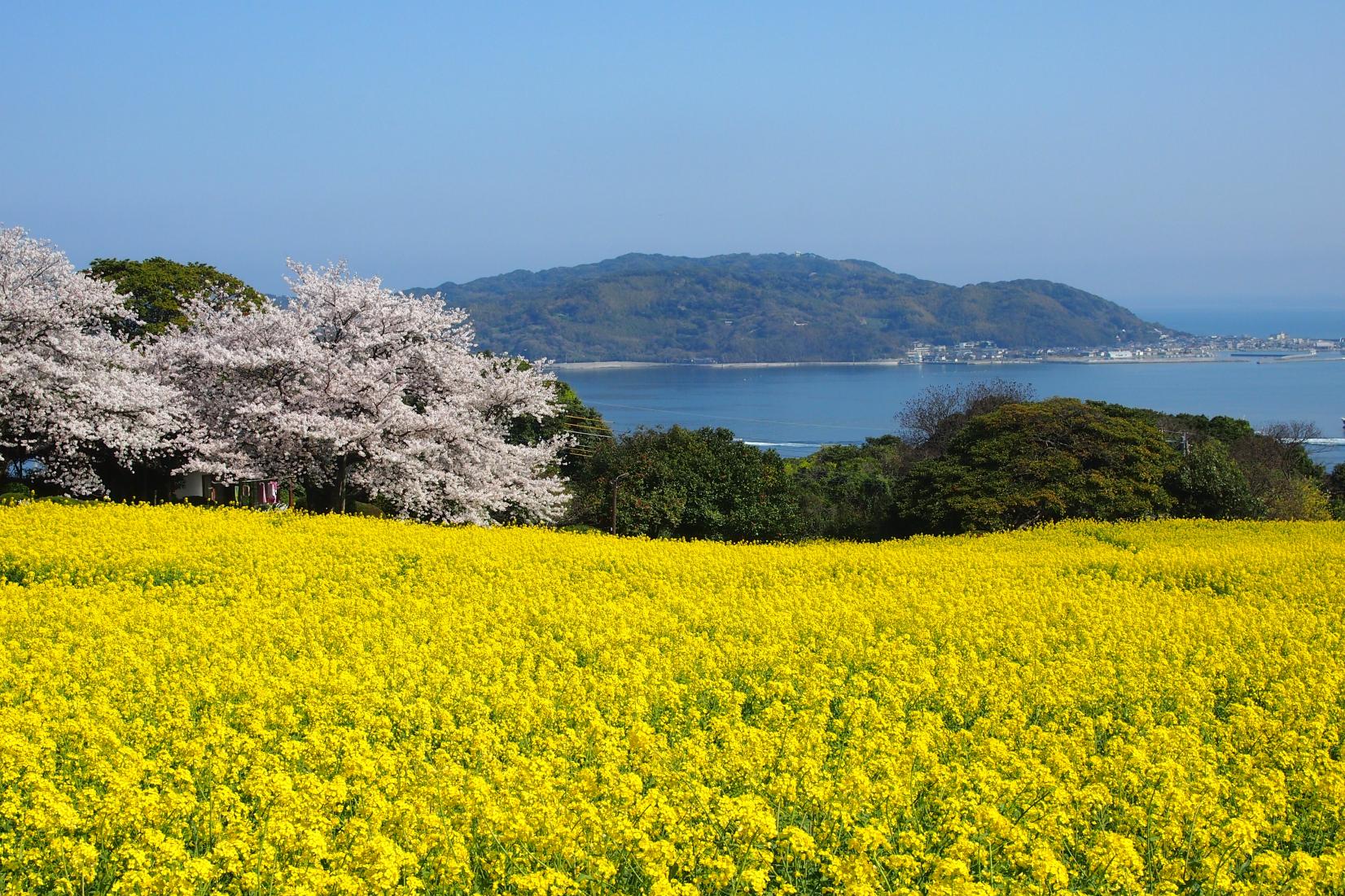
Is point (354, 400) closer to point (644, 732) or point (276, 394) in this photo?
point (276, 394)

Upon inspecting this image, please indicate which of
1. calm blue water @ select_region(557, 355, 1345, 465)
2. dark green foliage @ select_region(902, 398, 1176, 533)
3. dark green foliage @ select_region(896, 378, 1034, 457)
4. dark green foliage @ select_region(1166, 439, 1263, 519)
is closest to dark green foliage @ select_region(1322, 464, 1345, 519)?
dark green foliage @ select_region(896, 378, 1034, 457)

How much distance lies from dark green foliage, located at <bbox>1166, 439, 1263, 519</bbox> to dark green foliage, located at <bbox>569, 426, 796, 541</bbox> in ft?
34.7

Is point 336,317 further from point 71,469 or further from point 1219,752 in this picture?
point 1219,752

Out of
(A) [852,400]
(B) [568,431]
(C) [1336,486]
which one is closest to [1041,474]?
(B) [568,431]

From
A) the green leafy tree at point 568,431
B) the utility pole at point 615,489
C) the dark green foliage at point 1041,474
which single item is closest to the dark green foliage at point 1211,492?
the dark green foliage at point 1041,474

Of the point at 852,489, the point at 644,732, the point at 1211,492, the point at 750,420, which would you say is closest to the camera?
the point at 644,732

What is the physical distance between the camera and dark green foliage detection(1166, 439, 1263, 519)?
30.0 meters

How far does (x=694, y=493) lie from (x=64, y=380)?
16.1m

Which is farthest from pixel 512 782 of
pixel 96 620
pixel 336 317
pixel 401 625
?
pixel 336 317

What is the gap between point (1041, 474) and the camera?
94.5 ft

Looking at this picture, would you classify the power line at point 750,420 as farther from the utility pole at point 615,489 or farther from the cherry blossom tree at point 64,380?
the cherry blossom tree at point 64,380

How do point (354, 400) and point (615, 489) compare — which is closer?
point (354, 400)

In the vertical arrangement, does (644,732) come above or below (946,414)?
below

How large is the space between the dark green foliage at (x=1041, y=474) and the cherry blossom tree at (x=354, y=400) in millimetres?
10127
